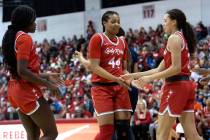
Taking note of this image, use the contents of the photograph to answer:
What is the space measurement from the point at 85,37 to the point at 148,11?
3634 mm

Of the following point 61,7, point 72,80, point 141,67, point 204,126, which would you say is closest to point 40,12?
point 61,7

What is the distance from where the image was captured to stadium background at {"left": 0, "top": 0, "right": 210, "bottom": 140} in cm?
1778

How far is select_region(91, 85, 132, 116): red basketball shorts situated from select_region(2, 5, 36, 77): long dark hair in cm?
122

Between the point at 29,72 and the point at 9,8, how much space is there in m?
22.9

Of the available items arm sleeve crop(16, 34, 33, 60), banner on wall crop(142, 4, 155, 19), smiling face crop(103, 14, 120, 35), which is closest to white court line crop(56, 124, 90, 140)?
smiling face crop(103, 14, 120, 35)

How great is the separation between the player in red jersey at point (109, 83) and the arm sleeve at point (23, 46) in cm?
102

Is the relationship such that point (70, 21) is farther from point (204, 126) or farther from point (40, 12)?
point (204, 126)

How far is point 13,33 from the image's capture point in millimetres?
→ 6238

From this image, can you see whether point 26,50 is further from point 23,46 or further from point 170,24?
point 170,24

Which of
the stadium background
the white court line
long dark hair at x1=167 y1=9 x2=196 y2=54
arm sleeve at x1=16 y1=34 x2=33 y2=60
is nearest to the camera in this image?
arm sleeve at x1=16 y1=34 x2=33 y2=60

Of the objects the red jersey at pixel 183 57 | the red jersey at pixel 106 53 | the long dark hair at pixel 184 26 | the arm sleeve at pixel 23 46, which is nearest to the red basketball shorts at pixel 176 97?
the red jersey at pixel 183 57

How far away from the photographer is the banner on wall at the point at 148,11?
78.8 ft

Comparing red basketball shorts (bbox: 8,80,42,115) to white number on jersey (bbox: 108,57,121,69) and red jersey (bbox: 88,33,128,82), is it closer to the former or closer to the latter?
red jersey (bbox: 88,33,128,82)

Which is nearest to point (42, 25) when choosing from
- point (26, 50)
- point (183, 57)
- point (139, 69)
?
point (139, 69)
